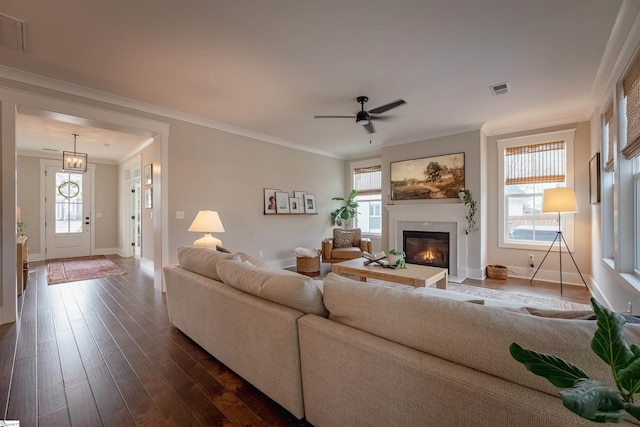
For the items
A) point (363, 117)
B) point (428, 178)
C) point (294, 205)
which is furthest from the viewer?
point (294, 205)

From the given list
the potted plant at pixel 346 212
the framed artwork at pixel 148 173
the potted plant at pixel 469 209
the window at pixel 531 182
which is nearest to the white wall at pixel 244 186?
the potted plant at pixel 346 212

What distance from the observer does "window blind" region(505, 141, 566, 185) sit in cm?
450

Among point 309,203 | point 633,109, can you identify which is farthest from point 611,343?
point 309,203

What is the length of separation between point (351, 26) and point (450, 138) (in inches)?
141

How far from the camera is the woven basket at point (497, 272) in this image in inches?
185

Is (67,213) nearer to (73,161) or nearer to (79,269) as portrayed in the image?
(79,269)

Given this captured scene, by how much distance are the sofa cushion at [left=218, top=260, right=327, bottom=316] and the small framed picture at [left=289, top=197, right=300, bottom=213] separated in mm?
4067

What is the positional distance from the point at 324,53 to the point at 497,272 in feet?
14.6

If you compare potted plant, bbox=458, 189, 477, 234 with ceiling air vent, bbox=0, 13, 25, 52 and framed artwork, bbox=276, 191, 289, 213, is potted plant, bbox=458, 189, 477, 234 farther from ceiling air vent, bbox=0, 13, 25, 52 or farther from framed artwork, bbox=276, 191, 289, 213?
ceiling air vent, bbox=0, 13, 25, 52

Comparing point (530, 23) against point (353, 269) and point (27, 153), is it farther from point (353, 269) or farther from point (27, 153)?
point (27, 153)

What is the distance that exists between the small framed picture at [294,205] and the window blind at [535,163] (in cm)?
399

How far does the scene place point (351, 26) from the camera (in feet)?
7.52

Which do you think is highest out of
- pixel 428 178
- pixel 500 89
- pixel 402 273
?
pixel 500 89

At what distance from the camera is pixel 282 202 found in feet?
19.0
